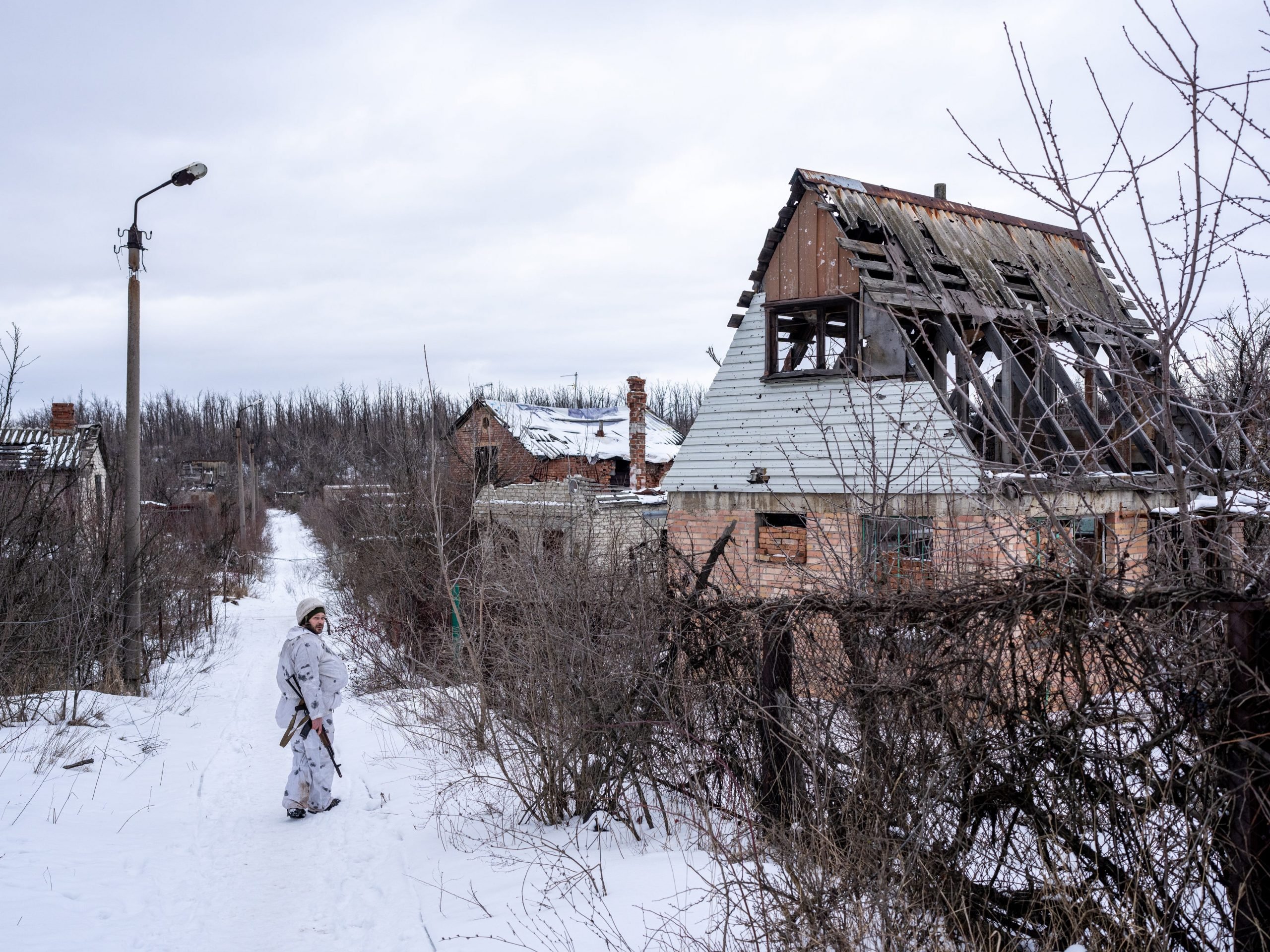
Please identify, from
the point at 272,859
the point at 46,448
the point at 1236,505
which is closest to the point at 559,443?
the point at 46,448

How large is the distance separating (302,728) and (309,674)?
1.40 feet

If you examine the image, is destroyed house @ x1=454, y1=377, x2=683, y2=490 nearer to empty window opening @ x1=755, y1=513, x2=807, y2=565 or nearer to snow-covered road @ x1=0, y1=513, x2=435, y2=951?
empty window opening @ x1=755, y1=513, x2=807, y2=565

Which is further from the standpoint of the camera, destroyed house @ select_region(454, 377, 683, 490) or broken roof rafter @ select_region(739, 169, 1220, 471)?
destroyed house @ select_region(454, 377, 683, 490)

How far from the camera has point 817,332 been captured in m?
14.0

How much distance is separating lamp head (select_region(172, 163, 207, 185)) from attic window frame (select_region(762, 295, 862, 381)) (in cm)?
808

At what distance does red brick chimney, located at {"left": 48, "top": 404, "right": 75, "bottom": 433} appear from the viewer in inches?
1025

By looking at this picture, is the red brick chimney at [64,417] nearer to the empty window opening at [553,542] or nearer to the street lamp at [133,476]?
the street lamp at [133,476]

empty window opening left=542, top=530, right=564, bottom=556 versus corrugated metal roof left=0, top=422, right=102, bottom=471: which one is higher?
corrugated metal roof left=0, top=422, right=102, bottom=471

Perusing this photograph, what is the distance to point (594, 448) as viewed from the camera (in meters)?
36.6

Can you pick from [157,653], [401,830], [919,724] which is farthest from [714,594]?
[157,653]

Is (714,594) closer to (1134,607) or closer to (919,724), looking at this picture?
(919,724)

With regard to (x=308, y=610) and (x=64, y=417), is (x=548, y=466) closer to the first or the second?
(x=64, y=417)

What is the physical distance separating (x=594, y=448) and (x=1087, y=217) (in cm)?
3338

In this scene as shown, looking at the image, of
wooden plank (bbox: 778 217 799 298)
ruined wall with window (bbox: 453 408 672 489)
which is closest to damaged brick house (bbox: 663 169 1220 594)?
wooden plank (bbox: 778 217 799 298)
